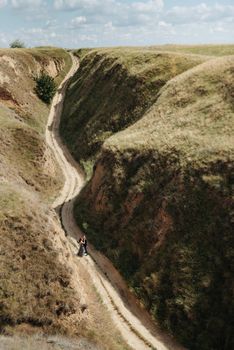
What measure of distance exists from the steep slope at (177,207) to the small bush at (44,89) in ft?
137

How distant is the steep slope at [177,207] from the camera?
3133cm

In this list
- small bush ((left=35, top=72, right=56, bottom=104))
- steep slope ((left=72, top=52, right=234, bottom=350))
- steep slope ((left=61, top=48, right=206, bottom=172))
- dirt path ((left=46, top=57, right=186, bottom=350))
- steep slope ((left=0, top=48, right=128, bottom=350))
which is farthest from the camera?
small bush ((left=35, top=72, right=56, bottom=104))

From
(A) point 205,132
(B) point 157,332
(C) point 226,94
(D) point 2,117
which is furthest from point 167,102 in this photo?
(B) point 157,332

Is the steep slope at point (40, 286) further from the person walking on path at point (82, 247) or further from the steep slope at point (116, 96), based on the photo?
the steep slope at point (116, 96)

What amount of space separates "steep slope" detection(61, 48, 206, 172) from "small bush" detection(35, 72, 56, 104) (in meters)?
10.4

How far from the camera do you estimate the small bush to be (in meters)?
90.9

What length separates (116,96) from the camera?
6819 cm

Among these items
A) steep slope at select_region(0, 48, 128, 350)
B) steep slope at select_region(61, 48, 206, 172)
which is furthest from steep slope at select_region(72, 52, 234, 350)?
steep slope at select_region(61, 48, 206, 172)

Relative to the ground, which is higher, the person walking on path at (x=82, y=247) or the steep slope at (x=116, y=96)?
the steep slope at (x=116, y=96)

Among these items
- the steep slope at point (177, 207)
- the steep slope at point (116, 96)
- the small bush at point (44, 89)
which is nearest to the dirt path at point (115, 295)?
the steep slope at point (177, 207)

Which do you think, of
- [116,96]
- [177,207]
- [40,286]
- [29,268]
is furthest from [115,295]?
[116,96]

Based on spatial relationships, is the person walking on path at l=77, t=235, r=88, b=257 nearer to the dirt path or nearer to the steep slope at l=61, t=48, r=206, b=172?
the dirt path

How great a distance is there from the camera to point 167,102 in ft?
175

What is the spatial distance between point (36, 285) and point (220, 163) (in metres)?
18.2
